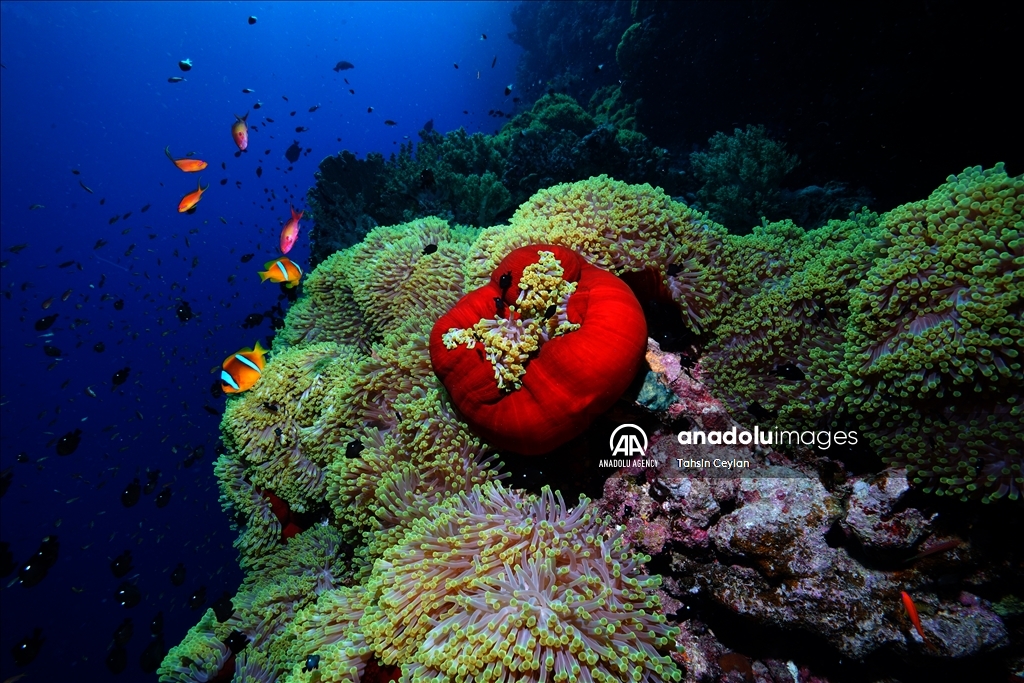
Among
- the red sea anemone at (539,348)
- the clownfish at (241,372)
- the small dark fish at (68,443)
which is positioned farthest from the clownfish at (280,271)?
the red sea anemone at (539,348)

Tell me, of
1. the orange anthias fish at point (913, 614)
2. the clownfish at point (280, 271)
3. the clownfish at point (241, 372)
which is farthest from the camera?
the clownfish at point (280, 271)

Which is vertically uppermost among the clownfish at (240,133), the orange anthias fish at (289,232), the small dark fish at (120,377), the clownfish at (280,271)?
the clownfish at (240,133)

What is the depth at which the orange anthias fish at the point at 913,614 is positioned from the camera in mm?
1923

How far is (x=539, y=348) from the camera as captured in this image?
2326mm

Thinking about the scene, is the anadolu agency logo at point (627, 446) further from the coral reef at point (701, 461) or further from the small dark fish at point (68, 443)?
the small dark fish at point (68, 443)

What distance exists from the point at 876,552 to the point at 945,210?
159 cm

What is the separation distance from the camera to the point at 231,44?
67.8m

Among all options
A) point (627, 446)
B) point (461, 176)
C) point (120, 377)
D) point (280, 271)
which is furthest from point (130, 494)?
point (627, 446)

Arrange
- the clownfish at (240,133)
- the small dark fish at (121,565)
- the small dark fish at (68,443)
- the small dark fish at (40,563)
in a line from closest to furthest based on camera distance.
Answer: the small dark fish at (40,563) → the small dark fish at (68,443) → the small dark fish at (121,565) → the clownfish at (240,133)

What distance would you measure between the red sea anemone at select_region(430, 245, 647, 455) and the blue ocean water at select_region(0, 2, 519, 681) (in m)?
6.89

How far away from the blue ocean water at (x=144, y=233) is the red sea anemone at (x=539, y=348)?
22.6ft

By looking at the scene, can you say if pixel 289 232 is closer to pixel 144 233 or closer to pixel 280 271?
pixel 280 271

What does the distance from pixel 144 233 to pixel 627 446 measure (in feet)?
213

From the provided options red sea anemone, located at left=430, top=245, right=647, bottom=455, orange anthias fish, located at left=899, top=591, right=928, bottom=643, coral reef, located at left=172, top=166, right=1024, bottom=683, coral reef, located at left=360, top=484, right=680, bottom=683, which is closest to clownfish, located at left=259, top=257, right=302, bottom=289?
coral reef, located at left=172, top=166, right=1024, bottom=683
